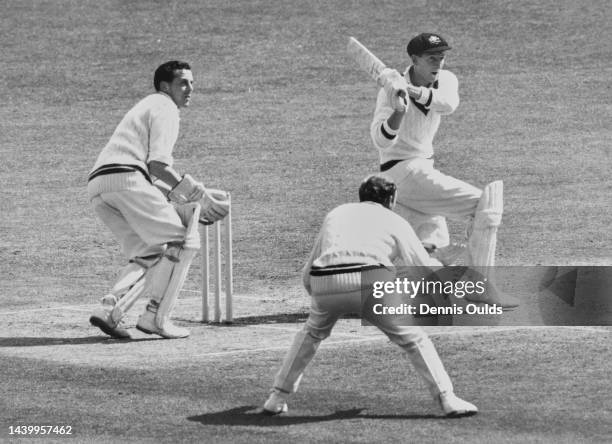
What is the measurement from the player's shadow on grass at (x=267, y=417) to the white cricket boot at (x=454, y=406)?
0.38 ft

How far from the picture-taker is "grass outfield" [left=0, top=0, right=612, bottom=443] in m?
8.91

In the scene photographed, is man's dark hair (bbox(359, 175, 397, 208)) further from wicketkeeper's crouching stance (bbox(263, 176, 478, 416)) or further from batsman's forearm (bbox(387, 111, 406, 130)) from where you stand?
batsman's forearm (bbox(387, 111, 406, 130))

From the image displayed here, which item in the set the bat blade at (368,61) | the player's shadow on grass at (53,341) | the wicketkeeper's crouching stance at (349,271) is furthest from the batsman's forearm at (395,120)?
the wicketkeeper's crouching stance at (349,271)

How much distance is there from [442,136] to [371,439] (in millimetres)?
15655

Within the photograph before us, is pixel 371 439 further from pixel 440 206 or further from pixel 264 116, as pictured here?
pixel 264 116

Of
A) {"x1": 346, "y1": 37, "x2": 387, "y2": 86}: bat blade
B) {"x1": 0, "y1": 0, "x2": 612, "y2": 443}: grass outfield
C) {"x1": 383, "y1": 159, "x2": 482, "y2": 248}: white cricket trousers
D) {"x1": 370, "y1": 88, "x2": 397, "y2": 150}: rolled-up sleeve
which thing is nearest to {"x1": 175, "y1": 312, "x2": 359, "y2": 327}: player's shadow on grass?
{"x1": 0, "y1": 0, "x2": 612, "y2": 443}: grass outfield

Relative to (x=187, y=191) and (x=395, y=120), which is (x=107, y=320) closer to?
(x=187, y=191)

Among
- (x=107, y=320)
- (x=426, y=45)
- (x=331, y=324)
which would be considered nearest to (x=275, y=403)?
(x=331, y=324)

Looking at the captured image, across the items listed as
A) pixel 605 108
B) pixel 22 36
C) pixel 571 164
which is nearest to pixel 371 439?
pixel 571 164

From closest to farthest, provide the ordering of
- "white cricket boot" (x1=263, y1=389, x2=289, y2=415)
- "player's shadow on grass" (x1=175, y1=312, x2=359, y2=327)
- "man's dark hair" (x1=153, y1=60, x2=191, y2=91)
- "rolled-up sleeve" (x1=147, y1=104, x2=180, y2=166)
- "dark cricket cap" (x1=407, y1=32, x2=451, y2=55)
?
"white cricket boot" (x1=263, y1=389, x2=289, y2=415), "rolled-up sleeve" (x1=147, y1=104, x2=180, y2=166), "man's dark hair" (x1=153, y1=60, x2=191, y2=91), "dark cricket cap" (x1=407, y1=32, x2=451, y2=55), "player's shadow on grass" (x1=175, y1=312, x2=359, y2=327)

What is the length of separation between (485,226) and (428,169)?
0.66 meters

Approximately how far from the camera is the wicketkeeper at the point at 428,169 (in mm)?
11961

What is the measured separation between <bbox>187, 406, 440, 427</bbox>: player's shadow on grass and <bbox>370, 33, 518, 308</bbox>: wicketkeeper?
3.56 meters

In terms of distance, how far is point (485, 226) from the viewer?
1198 centimetres
